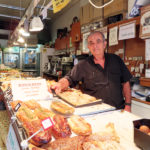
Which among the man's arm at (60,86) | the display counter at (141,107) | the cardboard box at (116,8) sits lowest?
the display counter at (141,107)

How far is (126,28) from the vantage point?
121 inches

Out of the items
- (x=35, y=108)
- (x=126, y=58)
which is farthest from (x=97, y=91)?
(x=126, y=58)

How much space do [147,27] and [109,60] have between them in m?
0.98

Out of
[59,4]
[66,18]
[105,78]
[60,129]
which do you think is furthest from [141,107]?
[66,18]

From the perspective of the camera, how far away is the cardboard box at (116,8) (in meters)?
3.28

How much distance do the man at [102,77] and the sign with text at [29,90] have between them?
305mm

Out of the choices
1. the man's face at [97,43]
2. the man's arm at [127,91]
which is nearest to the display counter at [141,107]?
the man's arm at [127,91]

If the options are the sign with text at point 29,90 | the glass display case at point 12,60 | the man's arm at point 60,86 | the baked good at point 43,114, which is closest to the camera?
the baked good at point 43,114

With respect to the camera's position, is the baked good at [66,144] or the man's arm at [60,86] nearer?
the baked good at [66,144]

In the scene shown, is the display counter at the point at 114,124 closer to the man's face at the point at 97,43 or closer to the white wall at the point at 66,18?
the man's face at the point at 97,43

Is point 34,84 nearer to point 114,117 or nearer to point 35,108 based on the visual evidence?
point 35,108

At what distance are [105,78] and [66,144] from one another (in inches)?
55.5

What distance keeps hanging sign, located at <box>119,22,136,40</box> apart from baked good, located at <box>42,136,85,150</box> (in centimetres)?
257

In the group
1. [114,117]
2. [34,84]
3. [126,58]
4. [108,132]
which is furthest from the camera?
[126,58]
